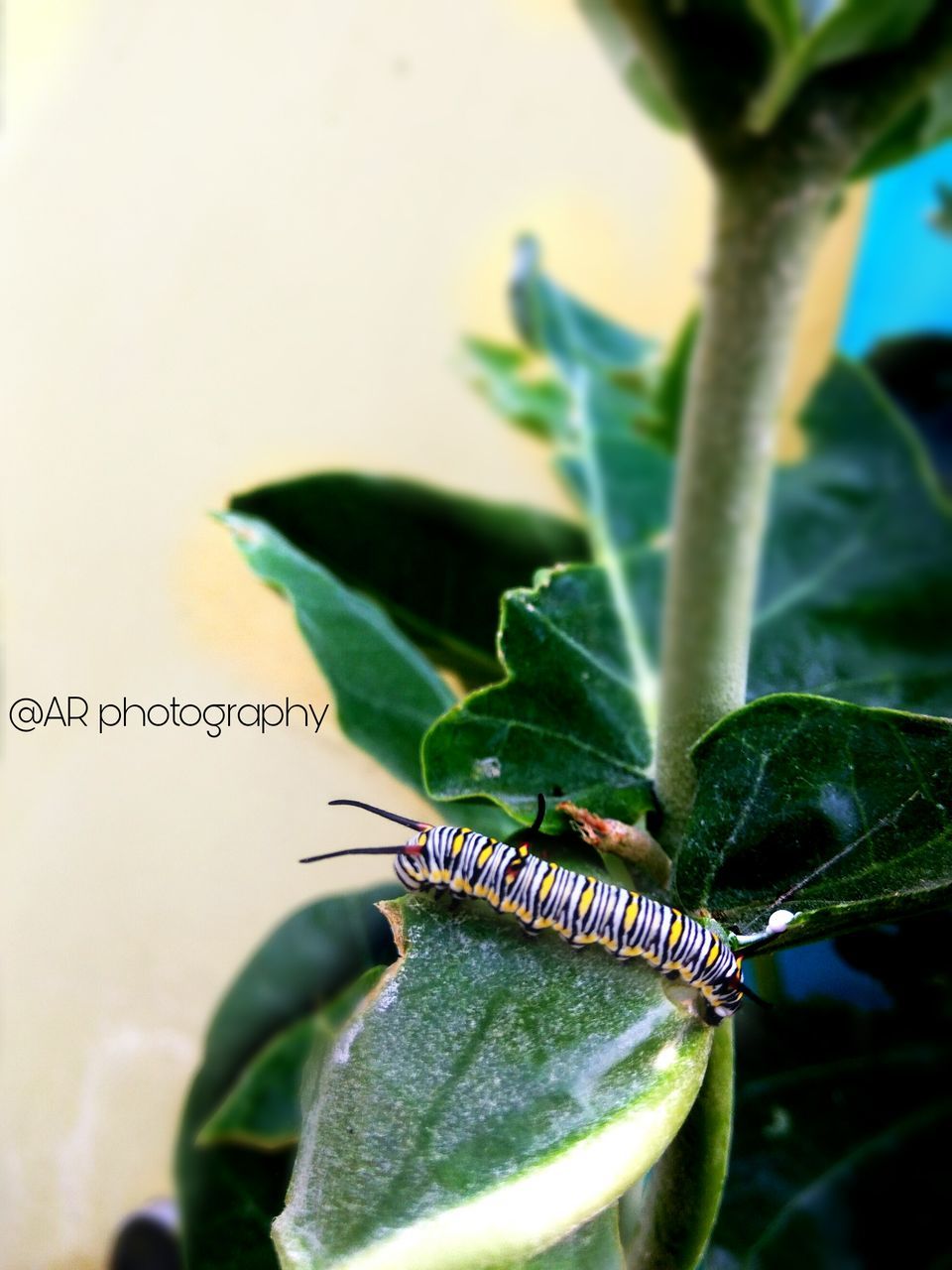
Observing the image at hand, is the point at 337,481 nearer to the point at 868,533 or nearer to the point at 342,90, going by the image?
the point at 868,533

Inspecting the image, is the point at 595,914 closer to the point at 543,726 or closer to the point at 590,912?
the point at 590,912

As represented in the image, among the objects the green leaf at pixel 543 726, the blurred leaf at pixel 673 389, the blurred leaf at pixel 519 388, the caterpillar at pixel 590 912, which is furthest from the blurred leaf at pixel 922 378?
the caterpillar at pixel 590 912

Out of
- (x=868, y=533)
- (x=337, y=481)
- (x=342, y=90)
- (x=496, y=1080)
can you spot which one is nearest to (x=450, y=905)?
(x=496, y=1080)

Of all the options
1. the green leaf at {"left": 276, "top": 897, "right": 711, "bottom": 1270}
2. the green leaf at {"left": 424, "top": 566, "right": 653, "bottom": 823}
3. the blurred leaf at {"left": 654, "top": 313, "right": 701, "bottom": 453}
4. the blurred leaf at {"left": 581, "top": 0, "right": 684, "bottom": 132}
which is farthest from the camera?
the blurred leaf at {"left": 654, "top": 313, "right": 701, "bottom": 453}

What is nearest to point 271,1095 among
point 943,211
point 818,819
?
point 818,819

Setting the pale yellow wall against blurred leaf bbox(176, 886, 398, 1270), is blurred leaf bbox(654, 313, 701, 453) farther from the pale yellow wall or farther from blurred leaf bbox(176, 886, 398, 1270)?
blurred leaf bbox(176, 886, 398, 1270)

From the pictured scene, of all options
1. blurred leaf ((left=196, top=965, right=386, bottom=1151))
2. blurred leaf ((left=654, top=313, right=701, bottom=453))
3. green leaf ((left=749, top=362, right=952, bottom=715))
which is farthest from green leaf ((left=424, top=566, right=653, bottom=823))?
blurred leaf ((left=654, top=313, right=701, bottom=453))
